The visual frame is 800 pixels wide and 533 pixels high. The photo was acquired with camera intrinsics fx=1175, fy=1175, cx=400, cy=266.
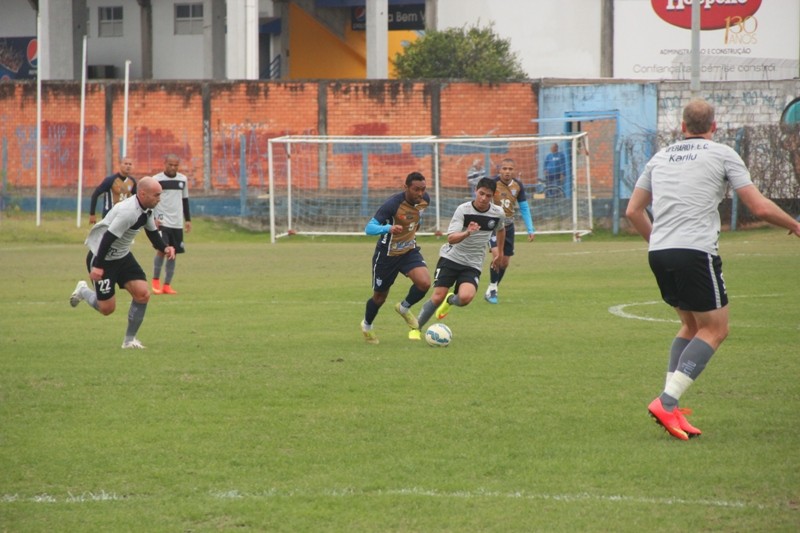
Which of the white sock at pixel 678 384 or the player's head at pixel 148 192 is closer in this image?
the white sock at pixel 678 384

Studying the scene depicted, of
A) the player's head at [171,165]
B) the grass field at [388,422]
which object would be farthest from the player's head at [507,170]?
the player's head at [171,165]

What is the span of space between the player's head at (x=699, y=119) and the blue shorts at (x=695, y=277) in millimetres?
772

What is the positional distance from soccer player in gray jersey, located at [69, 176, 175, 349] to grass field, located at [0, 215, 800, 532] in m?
0.47

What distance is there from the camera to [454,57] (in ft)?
144

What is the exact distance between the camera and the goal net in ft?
103

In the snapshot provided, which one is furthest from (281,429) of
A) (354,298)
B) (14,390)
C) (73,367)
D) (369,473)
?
(354,298)

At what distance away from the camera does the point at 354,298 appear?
55.0 ft

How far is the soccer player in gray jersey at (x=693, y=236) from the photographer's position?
23.8 feet

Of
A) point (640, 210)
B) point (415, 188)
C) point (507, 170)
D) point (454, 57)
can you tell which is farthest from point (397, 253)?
point (454, 57)

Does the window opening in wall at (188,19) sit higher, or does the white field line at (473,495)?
the window opening in wall at (188,19)

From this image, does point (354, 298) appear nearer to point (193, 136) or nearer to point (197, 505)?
point (197, 505)

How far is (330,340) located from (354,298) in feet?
14.5

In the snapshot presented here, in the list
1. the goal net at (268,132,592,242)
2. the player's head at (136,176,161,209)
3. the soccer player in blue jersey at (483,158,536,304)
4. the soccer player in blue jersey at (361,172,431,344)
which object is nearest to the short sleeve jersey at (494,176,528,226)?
the soccer player in blue jersey at (483,158,536,304)

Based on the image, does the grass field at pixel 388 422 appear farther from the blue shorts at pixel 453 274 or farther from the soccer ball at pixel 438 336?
the blue shorts at pixel 453 274
